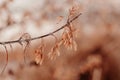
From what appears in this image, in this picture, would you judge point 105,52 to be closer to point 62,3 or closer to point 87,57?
point 87,57

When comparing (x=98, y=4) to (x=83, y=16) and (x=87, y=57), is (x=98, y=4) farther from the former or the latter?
(x=87, y=57)

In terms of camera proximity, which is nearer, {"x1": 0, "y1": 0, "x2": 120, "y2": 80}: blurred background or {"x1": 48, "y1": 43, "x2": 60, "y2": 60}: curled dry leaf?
{"x1": 48, "y1": 43, "x2": 60, "y2": 60}: curled dry leaf

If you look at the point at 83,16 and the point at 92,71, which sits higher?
the point at 83,16

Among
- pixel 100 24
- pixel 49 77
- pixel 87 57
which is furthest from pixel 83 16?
pixel 49 77

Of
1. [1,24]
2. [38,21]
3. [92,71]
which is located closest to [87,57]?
[92,71]

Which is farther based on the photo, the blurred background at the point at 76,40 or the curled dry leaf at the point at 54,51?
the blurred background at the point at 76,40

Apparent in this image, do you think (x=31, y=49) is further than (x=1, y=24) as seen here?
No

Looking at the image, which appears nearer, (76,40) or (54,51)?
(54,51)

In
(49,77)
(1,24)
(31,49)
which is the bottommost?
(49,77)
